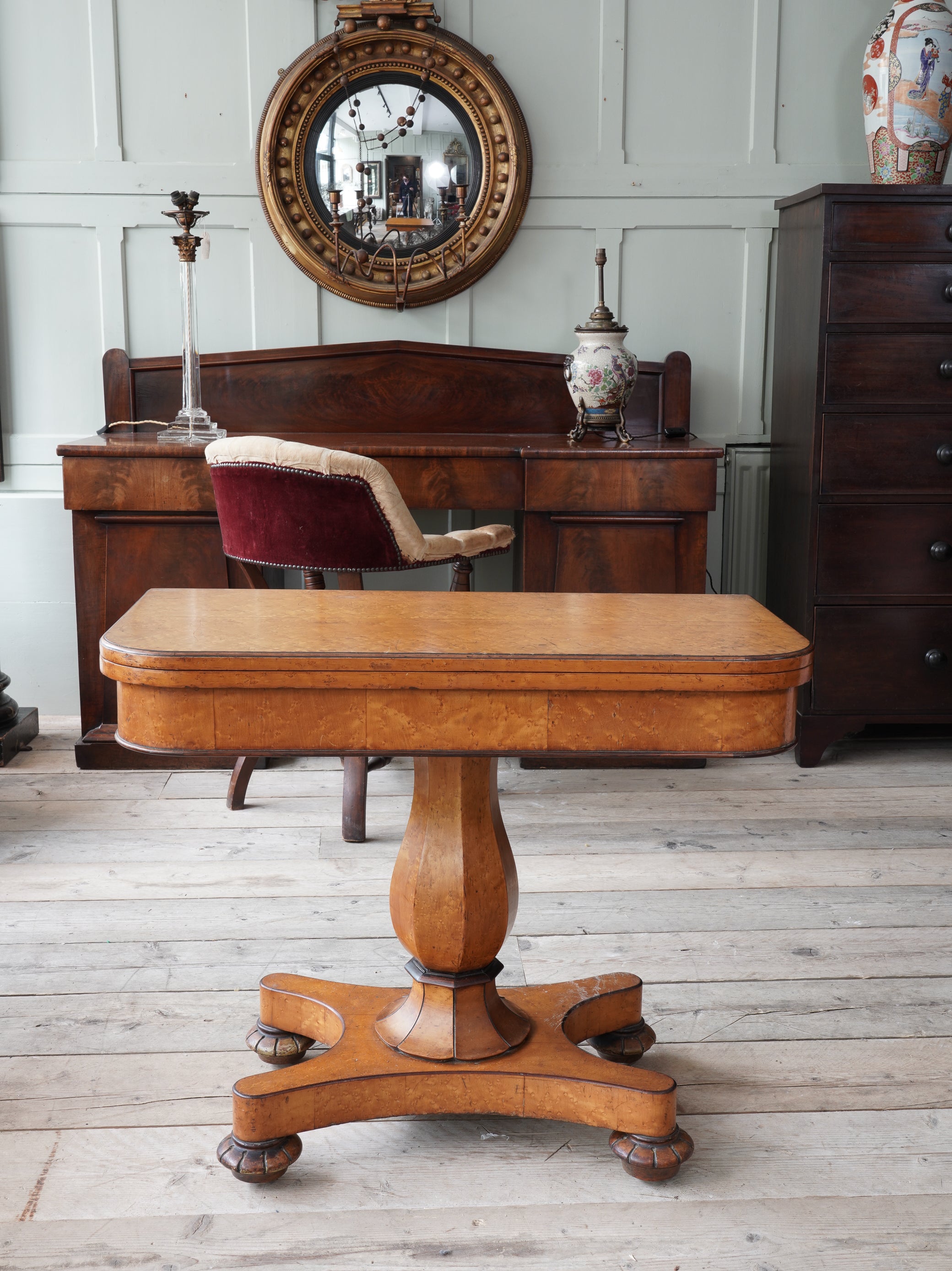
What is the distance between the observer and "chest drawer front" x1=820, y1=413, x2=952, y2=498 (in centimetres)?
316

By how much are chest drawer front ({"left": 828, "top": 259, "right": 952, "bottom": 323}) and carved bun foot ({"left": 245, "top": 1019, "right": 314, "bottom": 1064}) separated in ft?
7.50

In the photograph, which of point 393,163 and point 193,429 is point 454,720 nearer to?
point 193,429

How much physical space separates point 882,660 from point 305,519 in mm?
1657

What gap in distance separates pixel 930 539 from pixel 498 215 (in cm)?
153

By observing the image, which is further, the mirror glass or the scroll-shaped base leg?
the mirror glass

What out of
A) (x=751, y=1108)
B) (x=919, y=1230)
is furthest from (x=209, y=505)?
(x=919, y=1230)

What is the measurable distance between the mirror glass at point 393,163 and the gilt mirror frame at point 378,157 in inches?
0.4

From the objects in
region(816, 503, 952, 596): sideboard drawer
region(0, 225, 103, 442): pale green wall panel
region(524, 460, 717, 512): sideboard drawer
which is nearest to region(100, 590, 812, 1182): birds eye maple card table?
region(524, 460, 717, 512): sideboard drawer

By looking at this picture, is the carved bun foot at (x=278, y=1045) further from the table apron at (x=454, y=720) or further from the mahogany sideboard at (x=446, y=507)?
the mahogany sideboard at (x=446, y=507)

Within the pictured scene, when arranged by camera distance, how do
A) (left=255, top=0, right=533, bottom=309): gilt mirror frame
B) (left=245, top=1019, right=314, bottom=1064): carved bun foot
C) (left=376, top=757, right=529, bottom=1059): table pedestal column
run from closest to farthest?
(left=376, top=757, right=529, bottom=1059): table pedestal column → (left=245, top=1019, right=314, bottom=1064): carved bun foot → (left=255, top=0, right=533, bottom=309): gilt mirror frame

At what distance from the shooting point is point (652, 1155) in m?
1.53

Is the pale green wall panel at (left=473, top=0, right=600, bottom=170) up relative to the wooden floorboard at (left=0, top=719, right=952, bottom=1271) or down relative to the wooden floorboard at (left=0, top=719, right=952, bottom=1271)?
up

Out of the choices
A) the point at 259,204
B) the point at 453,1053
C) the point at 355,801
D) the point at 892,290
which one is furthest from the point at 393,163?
the point at 453,1053

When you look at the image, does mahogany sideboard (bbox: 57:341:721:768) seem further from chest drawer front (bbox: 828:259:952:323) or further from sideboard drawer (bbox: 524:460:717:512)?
chest drawer front (bbox: 828:259:952:323)
